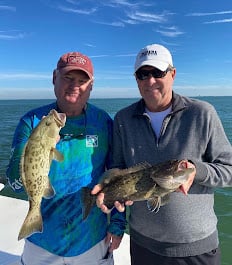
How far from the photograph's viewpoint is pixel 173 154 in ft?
12.3

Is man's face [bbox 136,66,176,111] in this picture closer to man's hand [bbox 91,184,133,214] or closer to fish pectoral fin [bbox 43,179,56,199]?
man's hand [bbox 91,184,133,214]

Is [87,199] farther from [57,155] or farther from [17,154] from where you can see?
[17,154]

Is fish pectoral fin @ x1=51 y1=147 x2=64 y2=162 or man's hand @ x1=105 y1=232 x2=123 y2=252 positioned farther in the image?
man's hand @ x1=105 y1=232 x2=123 y2=252

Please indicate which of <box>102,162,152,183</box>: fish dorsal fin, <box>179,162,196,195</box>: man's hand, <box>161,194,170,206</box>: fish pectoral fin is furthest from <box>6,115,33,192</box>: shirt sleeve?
<box>179,162,196,195</box>: man's hand

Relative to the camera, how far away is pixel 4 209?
7.91 m

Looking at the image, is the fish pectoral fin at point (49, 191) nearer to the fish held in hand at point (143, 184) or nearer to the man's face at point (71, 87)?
the fish held in hand at point (143, 184)

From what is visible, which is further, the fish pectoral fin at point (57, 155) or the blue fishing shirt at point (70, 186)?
the blue fishing shirt at point (70, 186)

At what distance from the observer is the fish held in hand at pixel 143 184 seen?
10.9ft

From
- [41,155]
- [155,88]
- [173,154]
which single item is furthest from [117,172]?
[155,88]

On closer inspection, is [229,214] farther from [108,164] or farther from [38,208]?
[38,208]

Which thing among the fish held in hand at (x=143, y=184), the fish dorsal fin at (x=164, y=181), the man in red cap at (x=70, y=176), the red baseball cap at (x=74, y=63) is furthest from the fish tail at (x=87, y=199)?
the red baseball cap at (x=74, y=63)

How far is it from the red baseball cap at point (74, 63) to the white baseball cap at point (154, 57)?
549 mm

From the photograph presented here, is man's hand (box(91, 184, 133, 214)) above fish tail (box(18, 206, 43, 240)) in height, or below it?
above

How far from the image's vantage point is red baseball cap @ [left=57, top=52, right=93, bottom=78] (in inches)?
153
